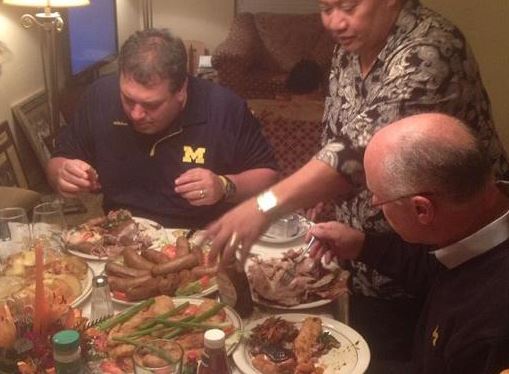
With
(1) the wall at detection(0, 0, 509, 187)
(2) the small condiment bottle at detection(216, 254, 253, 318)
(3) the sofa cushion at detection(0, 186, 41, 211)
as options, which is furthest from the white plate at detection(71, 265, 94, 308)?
(1) the wall at detection(0, 0, 509, 187)

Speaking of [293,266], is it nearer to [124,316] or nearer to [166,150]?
[124,316]

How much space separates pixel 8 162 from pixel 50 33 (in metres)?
0.84

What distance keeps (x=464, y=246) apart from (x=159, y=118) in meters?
1.20

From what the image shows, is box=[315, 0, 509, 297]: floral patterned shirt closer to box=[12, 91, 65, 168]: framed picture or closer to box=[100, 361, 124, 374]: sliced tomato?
box=[100, 361, 124, 374]: sliced tomato

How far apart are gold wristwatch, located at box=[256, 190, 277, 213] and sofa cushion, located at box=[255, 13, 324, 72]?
484 centimetres

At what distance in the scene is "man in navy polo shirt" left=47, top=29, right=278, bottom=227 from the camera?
2.15m

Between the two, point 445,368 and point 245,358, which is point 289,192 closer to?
point 245,358

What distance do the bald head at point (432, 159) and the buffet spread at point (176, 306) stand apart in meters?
0.39

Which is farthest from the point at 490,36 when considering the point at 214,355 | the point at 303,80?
the point at 214,355

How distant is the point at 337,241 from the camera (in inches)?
69.7

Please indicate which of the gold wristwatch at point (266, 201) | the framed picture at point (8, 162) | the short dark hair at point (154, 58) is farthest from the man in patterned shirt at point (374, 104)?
the framed picture at point (8, 162)

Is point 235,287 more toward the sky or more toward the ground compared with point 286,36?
more toward the sky

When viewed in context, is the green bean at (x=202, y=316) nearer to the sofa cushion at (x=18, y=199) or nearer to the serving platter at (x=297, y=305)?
the serving platter at (x=297, y=305)

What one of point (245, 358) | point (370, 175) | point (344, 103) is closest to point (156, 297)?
point (245, 358)
